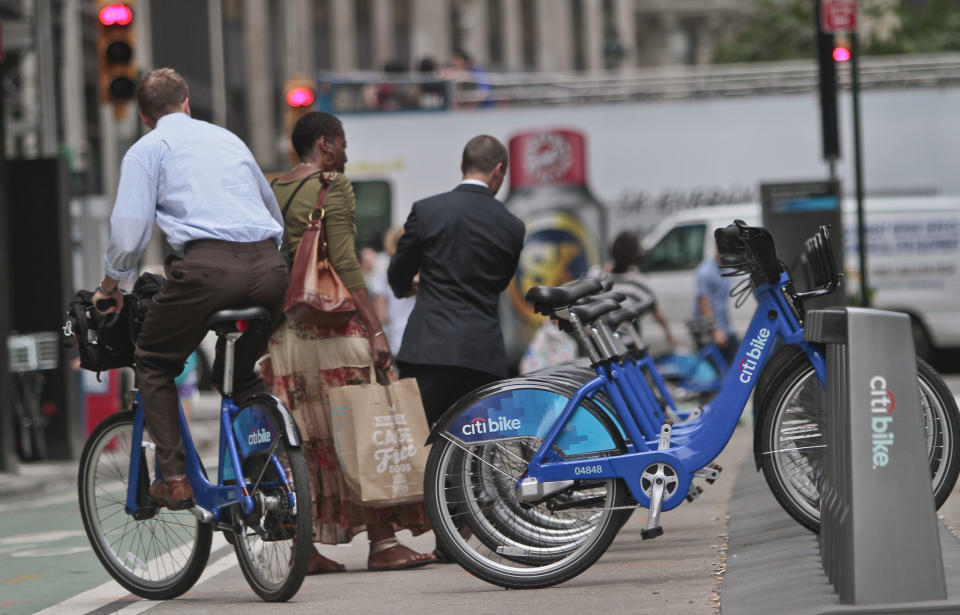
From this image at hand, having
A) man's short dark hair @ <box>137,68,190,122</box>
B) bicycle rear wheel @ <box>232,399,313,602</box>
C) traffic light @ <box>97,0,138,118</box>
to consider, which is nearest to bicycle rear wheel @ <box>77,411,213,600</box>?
bicycle rear wheel @ <box>232,399,313,602</box>

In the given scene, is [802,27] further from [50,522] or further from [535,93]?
[50,522]

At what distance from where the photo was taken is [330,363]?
6.87m

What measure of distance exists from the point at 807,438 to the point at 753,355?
1.19 ft

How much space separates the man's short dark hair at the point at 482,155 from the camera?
7.19 m

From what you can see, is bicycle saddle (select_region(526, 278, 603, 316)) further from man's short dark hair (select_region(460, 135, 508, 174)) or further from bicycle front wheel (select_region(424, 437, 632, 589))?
man's short dark hair (select_region(460, 135, 508, 174))

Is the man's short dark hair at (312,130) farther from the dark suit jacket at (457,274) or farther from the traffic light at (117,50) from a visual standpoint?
the traffic light at (117,50)

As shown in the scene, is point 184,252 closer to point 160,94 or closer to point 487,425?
point 160,94

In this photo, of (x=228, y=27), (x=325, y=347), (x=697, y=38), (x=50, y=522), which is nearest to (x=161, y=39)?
(x=228, y=27)

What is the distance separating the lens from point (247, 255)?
20.0 feet

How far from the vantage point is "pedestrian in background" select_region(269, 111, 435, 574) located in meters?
6.85

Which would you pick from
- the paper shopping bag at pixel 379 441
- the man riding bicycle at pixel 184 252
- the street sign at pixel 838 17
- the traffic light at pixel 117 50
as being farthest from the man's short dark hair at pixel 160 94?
the traffic light at pixel 117 50

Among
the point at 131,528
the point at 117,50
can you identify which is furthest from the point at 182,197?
the point at 117,50

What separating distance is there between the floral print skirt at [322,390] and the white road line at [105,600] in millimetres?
647

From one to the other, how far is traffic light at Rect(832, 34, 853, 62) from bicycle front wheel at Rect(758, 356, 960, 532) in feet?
24.3
